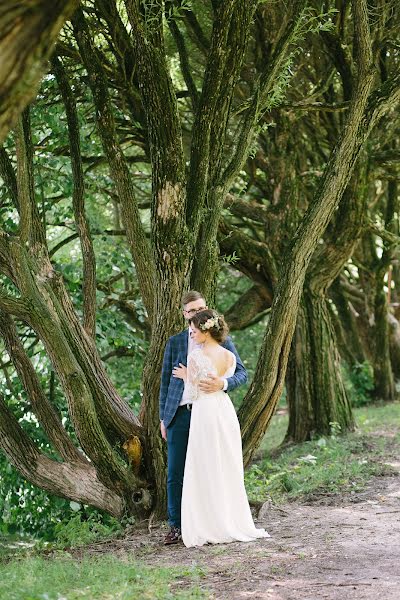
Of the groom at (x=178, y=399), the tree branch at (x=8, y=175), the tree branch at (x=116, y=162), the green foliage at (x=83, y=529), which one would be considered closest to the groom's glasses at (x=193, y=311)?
the groom at (x=178, y=399)

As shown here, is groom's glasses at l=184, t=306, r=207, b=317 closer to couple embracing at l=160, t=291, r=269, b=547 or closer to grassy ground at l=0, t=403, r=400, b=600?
couple embracing at l=160, t=291, r=269, b=547

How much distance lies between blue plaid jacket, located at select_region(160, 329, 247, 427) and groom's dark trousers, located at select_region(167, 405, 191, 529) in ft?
0.26

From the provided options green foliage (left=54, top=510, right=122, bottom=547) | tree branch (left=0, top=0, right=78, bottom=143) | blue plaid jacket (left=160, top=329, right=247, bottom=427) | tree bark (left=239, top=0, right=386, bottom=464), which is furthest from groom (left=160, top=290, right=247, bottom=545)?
tree branch (left=0, top=0, right=78, bottom=143)

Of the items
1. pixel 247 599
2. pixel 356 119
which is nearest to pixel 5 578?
pixel 247 599

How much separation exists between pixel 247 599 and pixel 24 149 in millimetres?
4976

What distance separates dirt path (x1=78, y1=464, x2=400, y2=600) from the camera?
5.71 metres

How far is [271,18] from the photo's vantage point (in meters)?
13.2

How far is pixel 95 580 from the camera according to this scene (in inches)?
233

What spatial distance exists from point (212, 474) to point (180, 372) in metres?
0.97

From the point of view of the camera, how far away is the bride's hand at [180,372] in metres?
8.18

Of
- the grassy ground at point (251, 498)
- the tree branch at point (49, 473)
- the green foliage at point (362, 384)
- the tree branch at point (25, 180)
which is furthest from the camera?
the green foliage at point (362, 384)

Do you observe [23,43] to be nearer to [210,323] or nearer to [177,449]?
[210,323]

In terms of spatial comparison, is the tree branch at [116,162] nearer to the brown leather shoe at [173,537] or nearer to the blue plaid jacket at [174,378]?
the blue plaid jacket at [174,378]

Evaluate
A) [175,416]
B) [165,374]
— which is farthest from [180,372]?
[175,416]
